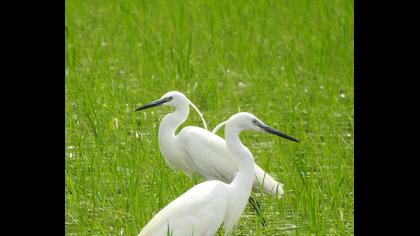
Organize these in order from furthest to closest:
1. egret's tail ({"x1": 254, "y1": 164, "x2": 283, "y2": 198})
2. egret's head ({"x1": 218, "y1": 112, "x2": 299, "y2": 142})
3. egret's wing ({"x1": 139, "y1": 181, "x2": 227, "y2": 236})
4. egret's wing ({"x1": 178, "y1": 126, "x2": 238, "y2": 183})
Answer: egret's wing ({"x1": 178, "y1": 126, "x2": 238, "y2": 183})
egret's tail ({"x1": 254, "y1": 164, "x2": 283, "y2": 198})
egret's head ({"x1": 218, "y1": 112, "x2": 299, "y2": 142})
egret's wing ({"x1": 139, "y1": 181, "x2": 227, "y2": 236})

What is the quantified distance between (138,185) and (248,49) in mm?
3630

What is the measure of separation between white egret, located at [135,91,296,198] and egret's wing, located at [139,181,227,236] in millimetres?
967

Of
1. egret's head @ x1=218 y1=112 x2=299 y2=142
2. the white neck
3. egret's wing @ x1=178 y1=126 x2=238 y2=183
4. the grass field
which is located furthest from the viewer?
egret's wing @ x1=178 y1=126 x2=238 y2=183

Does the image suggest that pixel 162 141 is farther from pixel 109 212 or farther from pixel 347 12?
pixel 347 12

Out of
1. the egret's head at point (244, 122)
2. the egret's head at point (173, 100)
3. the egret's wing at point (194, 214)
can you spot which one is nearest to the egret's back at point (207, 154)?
the egret's head at point (173, 100)

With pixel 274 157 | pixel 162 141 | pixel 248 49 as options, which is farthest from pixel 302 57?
pixel 162 141

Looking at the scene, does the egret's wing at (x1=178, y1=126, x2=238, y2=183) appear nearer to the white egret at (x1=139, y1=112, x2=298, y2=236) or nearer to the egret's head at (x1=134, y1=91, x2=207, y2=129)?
the egret's head at (x1=134, y1=91, x2=207, y2=129)

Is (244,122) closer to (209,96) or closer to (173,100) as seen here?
(173,100)

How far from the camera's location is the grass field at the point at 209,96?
4.83m

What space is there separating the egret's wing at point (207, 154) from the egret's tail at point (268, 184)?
323 mm

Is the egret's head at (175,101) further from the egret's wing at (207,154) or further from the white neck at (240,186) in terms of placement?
the white neck at (240,186)

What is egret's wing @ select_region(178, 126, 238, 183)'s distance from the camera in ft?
17.8

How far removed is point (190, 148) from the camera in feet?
17.8

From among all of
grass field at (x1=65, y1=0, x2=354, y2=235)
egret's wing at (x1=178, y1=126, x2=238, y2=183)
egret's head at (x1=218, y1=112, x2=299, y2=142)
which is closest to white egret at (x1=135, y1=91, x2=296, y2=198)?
egret's wing at (x1=178, y1=126, x2=238, y2=183)
